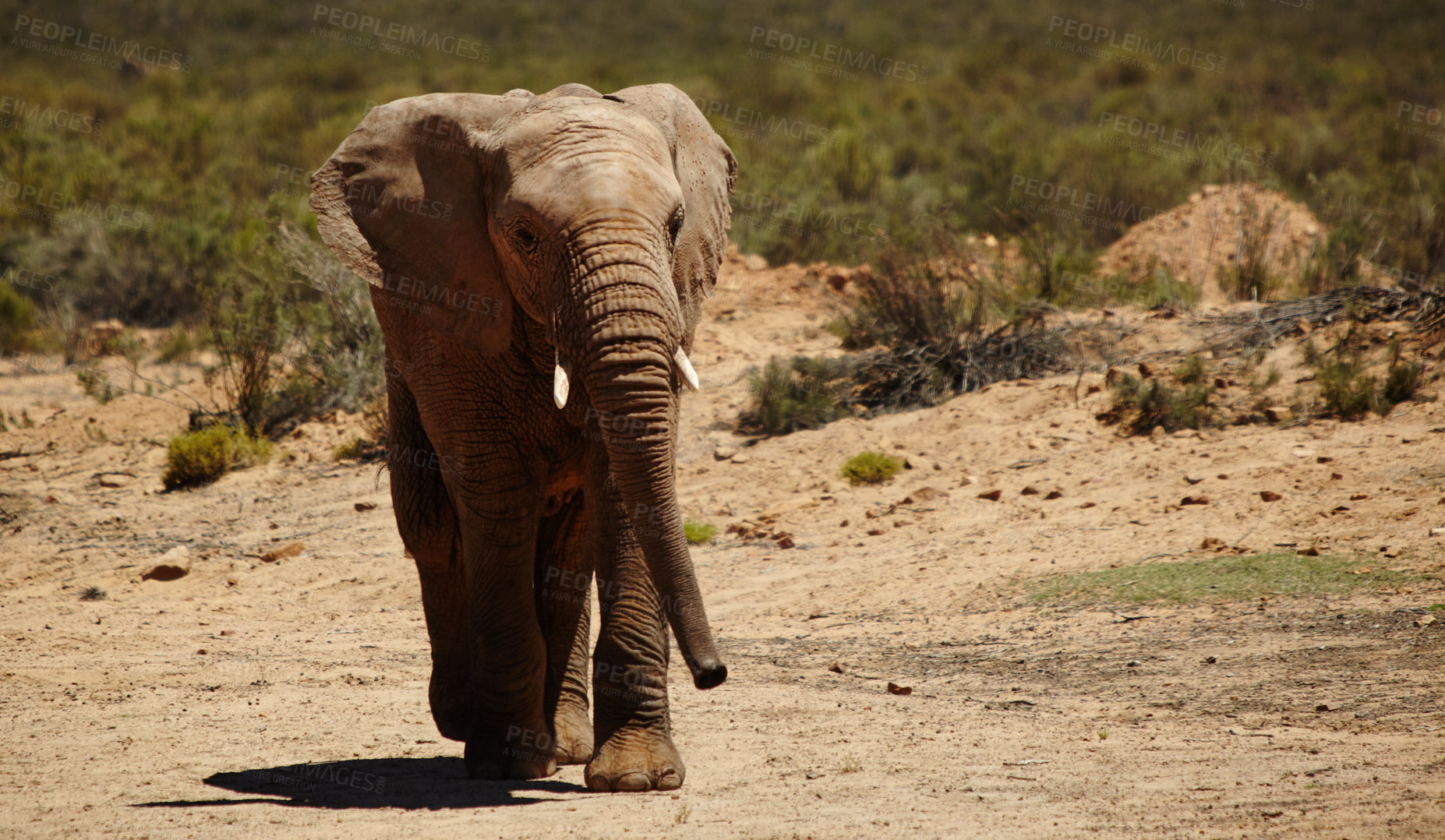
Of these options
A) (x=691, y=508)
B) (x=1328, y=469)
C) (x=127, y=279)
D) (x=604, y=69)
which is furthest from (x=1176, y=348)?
(x=604, y=69)

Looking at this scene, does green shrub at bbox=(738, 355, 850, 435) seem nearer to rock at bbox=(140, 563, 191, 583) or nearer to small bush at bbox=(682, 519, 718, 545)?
small bush at bbox=(682, 519, 718, 545)

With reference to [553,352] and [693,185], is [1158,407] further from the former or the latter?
[553,352]

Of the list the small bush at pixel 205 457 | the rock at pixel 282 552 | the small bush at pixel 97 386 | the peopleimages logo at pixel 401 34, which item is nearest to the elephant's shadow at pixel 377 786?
the rock at pixel 282 552

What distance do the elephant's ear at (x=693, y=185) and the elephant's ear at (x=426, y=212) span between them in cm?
59

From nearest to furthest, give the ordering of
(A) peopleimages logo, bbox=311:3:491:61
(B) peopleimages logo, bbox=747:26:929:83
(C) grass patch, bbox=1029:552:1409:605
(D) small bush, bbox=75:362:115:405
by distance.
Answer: (C) grass patch, bbox=1029:552:1409:605 → (D) small bush, bbox=75:362:115:405 → (B) peopleimages logo, bbox=747:26:929:83 → (A) peopleimages logo, bbox=311:3:491:61

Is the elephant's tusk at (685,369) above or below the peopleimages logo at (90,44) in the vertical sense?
below

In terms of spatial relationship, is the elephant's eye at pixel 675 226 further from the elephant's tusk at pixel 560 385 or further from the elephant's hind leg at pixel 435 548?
the elephant's hind leg at pixel 435 548

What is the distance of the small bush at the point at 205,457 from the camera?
44.0 feet

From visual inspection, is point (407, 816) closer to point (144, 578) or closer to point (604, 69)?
point (144, 578)

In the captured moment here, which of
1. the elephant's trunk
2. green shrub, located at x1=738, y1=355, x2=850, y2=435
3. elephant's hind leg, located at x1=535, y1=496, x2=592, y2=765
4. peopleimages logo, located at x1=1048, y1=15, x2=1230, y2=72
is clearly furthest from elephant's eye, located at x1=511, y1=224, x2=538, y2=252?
peopleimages logo, located at x1=1048, y1=15, x2=1230, y2=72

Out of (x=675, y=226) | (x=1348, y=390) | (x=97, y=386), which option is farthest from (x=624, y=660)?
(x=97, y=386)

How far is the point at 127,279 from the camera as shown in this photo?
66.1 feet

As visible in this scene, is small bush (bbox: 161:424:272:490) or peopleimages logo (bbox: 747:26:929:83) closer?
small bush (bbox: 161:424:272:490)

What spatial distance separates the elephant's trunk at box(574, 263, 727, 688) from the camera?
171 inches
